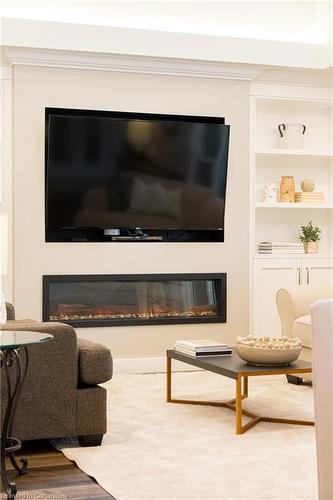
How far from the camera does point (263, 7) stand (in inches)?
276

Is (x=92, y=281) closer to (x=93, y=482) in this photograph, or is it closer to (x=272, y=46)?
(x=272, y=46)

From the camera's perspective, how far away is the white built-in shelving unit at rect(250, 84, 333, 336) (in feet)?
23.1

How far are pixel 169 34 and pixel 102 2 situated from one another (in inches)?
23.5

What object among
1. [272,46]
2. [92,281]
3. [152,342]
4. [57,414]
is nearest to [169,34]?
[272,46]

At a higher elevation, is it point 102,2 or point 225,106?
point 102,2

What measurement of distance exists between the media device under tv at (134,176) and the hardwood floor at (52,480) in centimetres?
273

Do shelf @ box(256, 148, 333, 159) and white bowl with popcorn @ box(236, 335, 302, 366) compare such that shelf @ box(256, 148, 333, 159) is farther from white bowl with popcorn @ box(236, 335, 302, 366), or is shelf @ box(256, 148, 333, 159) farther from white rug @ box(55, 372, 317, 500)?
white bowl with popcorn @ box(236, 335, 302, 366)

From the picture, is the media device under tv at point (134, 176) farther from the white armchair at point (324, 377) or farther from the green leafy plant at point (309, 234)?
the white armchair at point (324, 377)

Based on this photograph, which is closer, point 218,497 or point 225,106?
point 218,497

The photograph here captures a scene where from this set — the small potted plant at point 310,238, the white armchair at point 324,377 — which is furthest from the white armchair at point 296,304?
the white armchair at point 324,377

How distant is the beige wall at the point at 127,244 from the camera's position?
638cm

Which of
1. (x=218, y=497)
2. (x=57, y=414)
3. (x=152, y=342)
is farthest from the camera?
(x=152, y=342)

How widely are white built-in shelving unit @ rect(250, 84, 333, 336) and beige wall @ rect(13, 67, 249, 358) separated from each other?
0.52 ft

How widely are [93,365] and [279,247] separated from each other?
3.40m
